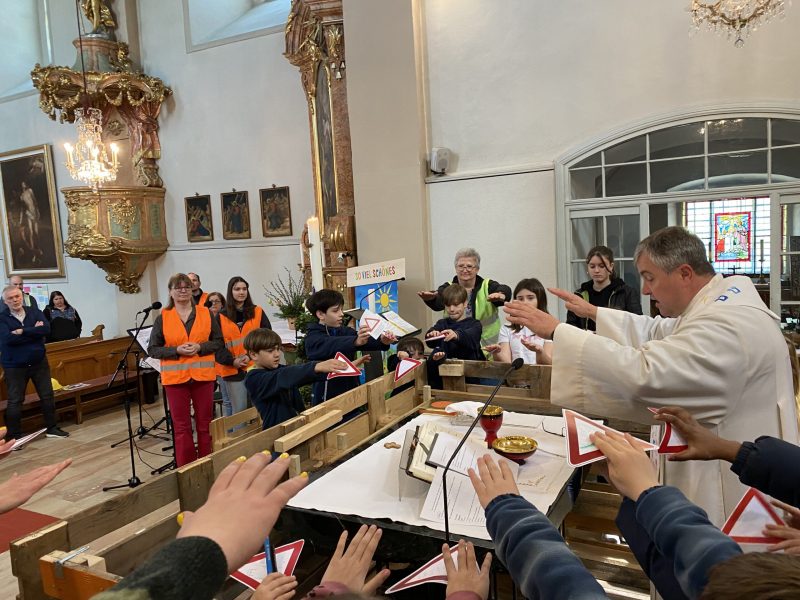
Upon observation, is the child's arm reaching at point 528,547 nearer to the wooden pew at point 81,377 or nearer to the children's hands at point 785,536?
the children's hands at point 785,536

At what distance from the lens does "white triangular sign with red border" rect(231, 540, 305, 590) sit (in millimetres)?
1453

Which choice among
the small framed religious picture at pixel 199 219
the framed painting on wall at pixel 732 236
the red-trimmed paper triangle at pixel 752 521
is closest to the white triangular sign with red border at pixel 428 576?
the red-trimmed paper triangle at pixel 752 521

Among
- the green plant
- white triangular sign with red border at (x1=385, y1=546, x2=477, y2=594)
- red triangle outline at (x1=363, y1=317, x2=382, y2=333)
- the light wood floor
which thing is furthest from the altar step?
the green plant

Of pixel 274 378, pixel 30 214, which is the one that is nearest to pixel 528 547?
pixel 274 378

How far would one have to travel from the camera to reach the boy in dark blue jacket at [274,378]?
2990mm


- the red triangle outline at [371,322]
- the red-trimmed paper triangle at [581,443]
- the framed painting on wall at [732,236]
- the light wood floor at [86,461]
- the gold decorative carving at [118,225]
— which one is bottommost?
the light wood floor at [86,461]

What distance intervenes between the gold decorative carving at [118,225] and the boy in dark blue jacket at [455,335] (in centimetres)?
782

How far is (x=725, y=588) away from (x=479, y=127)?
6.04 m

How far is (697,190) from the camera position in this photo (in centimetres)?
545

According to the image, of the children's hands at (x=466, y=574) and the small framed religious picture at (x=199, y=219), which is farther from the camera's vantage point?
the small framed religious picture at (x=199, y=219)

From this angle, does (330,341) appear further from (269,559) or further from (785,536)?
(785,536)

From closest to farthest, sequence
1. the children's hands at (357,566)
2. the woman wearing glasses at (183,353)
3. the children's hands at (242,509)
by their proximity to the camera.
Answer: the children's hands at (242,509) → the children's hands at (357,566) → the woman wearing glasses at (183,353)

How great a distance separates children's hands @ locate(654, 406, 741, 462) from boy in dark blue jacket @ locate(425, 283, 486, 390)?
194 cm

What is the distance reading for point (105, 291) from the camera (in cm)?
1129
